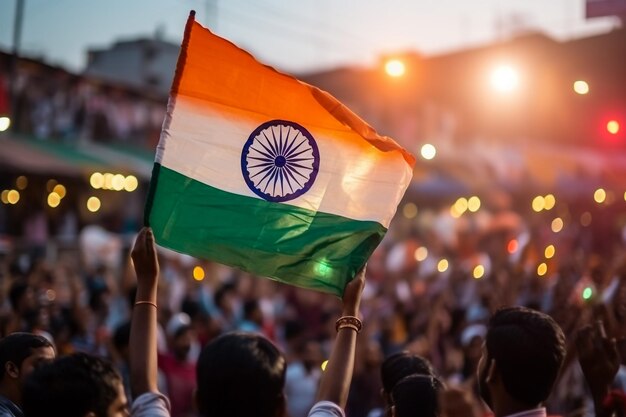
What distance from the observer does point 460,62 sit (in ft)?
130

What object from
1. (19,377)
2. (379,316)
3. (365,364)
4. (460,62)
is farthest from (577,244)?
(460,62)

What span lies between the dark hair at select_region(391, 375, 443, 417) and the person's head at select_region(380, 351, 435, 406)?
0.44m

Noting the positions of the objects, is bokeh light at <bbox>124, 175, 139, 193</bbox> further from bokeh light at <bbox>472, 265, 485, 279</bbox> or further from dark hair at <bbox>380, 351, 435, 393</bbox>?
dark hair at <bbox>380, 351, 435, 393</bbox>

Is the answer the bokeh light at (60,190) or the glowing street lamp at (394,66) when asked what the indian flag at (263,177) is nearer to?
the glowing street lamp at (394,66)

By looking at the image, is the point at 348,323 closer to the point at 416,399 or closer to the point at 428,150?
the point at 416,399

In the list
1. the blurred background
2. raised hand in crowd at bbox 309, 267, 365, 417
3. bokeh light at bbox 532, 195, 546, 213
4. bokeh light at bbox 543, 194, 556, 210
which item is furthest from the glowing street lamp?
bokeh light at bbox 532, 195, 546, 213

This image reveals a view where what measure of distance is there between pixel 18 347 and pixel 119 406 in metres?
1.48

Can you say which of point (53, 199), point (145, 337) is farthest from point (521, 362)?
point (53, 199)

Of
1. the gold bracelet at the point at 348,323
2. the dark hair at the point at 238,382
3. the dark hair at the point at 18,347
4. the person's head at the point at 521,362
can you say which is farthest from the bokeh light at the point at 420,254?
the dark hair at the point at 238,382

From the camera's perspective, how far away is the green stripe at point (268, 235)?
4.29m

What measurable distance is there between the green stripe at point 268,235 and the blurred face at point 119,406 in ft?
4.83

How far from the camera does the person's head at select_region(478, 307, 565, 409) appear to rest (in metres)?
3.09

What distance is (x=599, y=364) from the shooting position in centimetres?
421

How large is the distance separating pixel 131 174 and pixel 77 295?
9.91m
